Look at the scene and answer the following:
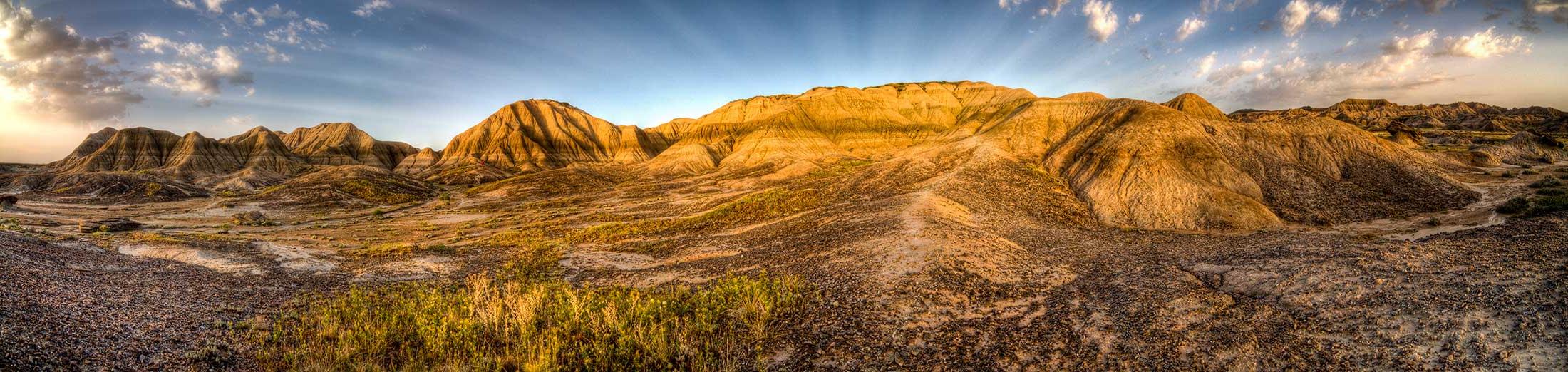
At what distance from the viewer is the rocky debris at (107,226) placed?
2739cm

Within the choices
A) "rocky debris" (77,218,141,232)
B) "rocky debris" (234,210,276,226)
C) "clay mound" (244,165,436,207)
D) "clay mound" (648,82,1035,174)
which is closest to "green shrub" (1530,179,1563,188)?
"clay mound" (648,82,1035,174)

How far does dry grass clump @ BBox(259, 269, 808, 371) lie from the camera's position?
26.1 ft

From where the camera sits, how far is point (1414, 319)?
8461 millimetres

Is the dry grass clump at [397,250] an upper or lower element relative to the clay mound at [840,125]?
lower

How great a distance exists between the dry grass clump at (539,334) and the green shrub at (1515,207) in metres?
31.3

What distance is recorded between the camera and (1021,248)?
57.4ft

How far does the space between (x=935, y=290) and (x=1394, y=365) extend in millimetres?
6882

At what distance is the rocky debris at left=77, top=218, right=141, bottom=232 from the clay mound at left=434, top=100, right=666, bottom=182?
273 feet

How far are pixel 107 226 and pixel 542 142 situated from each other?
384ft

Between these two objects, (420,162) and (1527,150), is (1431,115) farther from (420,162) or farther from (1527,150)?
(420,162)

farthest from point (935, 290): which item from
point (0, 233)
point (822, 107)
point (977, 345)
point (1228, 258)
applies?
point (822, 107)

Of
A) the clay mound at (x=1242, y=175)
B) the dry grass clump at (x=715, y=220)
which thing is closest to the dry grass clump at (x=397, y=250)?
the dry grass clump at (x=715, y=220)

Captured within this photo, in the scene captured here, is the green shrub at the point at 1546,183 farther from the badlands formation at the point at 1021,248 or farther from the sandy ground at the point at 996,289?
the sandy ground at the point at 996,289

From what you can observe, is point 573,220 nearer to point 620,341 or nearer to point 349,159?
point 620,341
